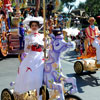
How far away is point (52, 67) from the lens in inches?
152

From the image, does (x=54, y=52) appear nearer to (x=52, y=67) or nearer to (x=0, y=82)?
(x=52, y=67)

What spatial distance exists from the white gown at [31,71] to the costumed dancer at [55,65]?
5.3 inches

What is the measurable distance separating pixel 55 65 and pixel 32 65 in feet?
1.42

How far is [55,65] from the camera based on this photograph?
3867mm

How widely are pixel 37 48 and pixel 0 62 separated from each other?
21.5ft

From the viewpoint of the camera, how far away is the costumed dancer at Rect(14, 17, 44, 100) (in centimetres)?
384

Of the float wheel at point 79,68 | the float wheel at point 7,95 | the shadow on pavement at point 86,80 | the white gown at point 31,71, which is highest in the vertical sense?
the white gown at point 31,71

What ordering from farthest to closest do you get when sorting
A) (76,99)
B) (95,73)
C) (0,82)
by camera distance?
(95,73)
(0,82)
(76,99)

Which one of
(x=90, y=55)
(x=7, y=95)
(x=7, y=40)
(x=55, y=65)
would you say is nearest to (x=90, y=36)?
(x=90, y=55)

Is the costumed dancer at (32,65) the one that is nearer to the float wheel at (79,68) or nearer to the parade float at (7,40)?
the float wheel at (79,68)

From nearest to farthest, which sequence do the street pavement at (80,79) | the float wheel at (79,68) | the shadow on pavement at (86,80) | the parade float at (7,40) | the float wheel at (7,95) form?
1. the float wheel at (7,95)
2. the street pavement at (80,79)
3. the shadow on pavement at (86,80)
4. the float wheel at (79,68)
5. the parade float at (7,40)

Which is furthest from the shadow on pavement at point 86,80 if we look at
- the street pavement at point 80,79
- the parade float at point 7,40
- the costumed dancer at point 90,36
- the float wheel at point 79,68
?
the parade float at point 7,40

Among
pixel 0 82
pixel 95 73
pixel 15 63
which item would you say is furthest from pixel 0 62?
pixel 95 73

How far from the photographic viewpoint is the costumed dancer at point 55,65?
12.4 feet
